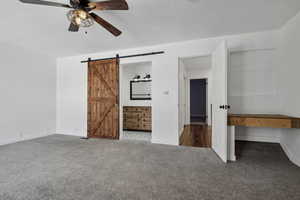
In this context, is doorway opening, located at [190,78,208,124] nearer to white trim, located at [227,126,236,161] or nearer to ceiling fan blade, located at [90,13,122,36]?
white trim, located at [227,126,236,161]

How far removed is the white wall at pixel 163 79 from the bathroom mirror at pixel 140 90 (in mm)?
1693

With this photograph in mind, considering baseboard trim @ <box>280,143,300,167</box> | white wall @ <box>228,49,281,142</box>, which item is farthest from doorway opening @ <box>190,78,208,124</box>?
baseboard trim @ <box>280,143,300,167</box>

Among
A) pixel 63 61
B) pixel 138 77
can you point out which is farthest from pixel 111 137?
pixel 63 61

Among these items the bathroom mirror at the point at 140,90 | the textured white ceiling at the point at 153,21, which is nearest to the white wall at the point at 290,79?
the textured white ceiling at the point at 153,21

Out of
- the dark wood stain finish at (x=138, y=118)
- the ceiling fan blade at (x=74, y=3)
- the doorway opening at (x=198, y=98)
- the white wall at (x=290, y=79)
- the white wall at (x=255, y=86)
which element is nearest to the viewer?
the ceiling fan blade at (x=74, y=3)

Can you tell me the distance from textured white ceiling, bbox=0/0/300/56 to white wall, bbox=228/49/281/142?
592 mm

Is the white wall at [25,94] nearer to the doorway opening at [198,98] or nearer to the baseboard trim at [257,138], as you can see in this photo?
the baseboard trim at [257,138]

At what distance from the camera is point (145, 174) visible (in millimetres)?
2072

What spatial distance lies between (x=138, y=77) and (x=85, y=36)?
265 centimetres

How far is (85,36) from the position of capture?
3152 mm

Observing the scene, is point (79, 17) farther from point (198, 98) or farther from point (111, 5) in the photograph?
point (198, 98)

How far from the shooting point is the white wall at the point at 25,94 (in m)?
3.50

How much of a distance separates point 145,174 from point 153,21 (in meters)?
2.57

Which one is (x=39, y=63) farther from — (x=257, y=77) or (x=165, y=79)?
(x=257, y=77)
